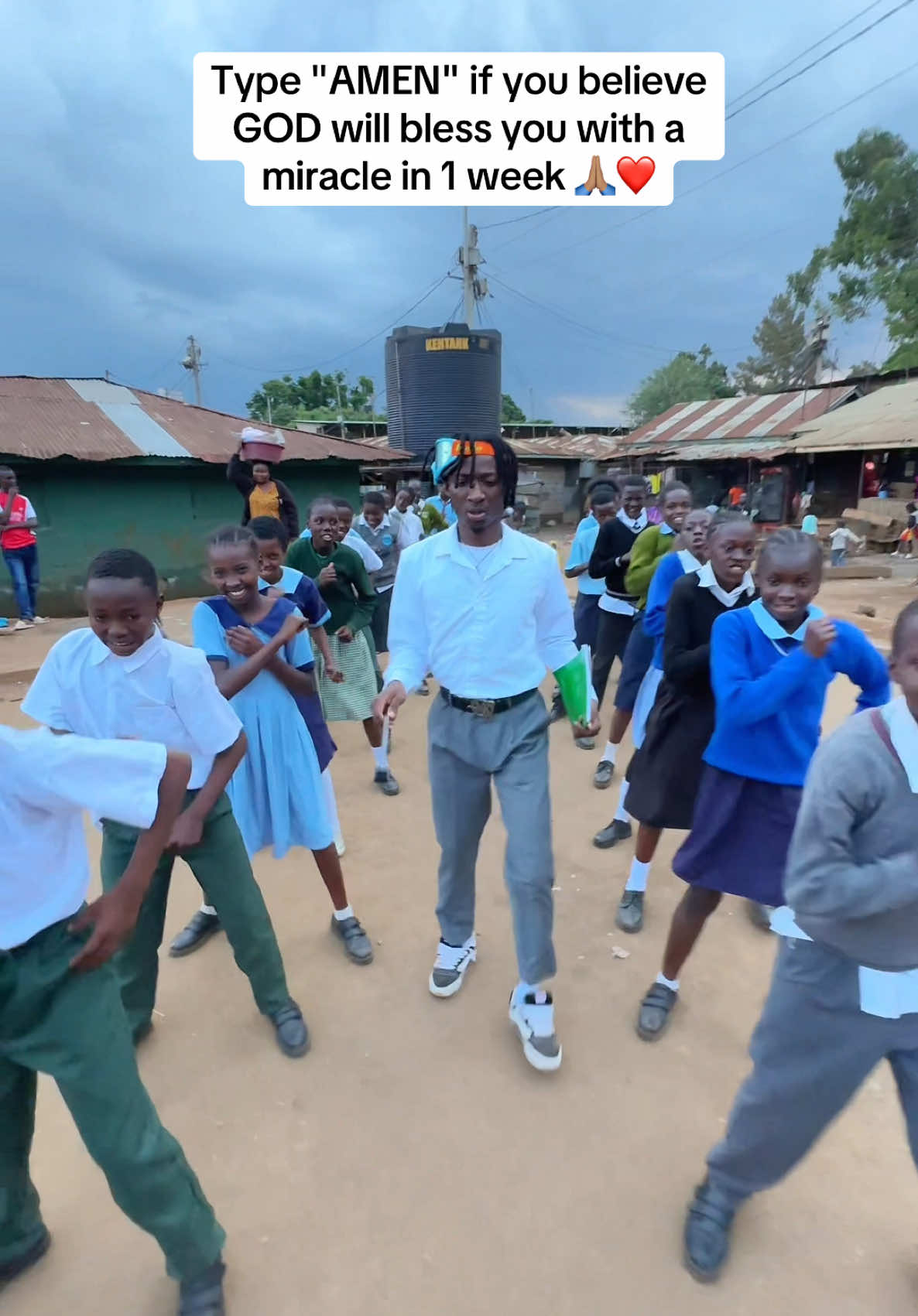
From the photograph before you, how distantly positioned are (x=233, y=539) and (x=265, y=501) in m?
2.85

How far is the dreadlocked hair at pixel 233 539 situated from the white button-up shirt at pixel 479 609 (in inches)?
20.9

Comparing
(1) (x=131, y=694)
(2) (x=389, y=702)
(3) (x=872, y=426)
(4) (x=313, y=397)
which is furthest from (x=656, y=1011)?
(4) (x=313, y=397)

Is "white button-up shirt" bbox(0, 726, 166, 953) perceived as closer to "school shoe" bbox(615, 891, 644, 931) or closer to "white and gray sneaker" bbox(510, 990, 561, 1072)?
"white and gray sneaker" bbox(510, 990, 561, 1072)

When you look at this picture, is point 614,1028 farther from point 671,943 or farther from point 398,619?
point 398,619

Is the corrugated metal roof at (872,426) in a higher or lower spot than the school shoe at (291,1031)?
higher

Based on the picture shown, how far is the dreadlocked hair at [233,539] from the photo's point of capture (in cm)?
231

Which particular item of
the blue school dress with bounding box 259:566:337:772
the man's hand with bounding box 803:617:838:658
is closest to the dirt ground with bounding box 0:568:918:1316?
the blue school dress with bounding box 259:566:337:772

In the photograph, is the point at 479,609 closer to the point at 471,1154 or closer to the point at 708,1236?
the point at 471,1154

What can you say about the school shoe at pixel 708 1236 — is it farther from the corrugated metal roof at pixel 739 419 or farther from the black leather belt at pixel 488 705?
the corrugated metal roof at pixel 739 419

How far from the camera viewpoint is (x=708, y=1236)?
1615 millimetres

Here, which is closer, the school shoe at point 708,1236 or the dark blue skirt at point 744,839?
the school shoe at point 708,1236

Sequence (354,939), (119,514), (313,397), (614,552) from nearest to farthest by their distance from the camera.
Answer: (354,939), (614,552), (119,514), (313,397)

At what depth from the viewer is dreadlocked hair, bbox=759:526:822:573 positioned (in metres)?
1.88

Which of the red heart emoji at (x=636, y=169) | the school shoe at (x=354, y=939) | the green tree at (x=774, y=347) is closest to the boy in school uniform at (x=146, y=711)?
the school shoe at (x=354, y=939)
